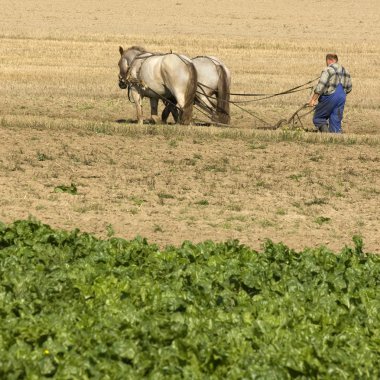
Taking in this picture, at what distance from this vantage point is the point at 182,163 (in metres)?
15.0

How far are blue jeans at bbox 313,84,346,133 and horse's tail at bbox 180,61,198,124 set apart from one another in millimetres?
2144

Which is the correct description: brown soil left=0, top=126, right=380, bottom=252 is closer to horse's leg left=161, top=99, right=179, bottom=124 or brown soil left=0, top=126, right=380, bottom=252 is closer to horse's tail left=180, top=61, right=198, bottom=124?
horse's tail left=180, top=61, right=198, bottom=124

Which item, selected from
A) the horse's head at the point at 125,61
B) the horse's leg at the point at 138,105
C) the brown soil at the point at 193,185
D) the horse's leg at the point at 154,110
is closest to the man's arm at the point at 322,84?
the brown soil at the point at 193,185

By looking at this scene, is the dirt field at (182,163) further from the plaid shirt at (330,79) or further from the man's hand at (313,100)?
the plaid shirt at (330,79)

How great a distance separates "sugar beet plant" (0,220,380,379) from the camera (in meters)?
6.45

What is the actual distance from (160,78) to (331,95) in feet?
10.2

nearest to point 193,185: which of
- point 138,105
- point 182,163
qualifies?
point 182,163

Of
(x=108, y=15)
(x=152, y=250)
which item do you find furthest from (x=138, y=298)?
(x=108, y=15)

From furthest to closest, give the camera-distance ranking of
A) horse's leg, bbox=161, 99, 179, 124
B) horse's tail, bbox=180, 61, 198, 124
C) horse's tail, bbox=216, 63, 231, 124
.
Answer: horse's leg, bbox=161, 99, 179, 124, horse's tail, bbox=216, 63, 231, 124, horse's tail, bbox=180, 61, 198, 124

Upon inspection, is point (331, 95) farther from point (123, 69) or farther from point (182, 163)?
point (123, 69)

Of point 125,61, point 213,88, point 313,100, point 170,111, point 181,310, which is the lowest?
point 170,111

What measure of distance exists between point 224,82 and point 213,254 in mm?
9822

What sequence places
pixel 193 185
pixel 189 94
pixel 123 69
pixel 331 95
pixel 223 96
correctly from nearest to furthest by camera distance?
pixel 193 185 < pixel 331 95 < pixel 189 94 < pixel 223 96 < pixel 123 69

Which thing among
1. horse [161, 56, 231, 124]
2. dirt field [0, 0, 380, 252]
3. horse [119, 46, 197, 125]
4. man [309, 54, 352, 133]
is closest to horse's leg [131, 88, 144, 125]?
horse [119, 46, 197, 125]
